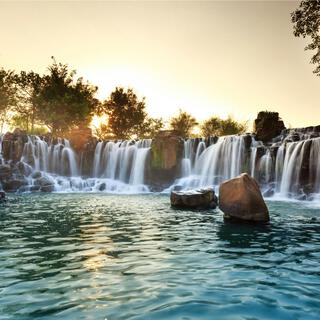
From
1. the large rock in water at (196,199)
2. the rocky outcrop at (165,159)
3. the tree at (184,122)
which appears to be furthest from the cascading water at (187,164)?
the tree at (184,122)

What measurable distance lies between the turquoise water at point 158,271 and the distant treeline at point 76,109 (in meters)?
48.3

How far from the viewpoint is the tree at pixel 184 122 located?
257 ft

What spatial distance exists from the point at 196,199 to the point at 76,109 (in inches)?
1907

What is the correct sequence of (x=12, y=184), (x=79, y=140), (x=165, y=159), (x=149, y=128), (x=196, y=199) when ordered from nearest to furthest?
(x=196, y=199)
(x=12, y=184)
(x=165, y=159)
(x=79, y=140)
(x=149, y=128)

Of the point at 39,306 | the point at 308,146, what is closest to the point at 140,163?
the point at 308,146

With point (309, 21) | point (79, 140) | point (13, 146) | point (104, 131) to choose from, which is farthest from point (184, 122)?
point (309, 21)

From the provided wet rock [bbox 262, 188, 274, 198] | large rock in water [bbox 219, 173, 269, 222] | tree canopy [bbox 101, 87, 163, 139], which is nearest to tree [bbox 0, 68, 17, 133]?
tree canopy [bbox 101, 87, 163, 139]

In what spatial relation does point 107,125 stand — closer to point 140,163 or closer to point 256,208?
point 140,163

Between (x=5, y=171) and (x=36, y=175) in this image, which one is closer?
(x=5, y=171)

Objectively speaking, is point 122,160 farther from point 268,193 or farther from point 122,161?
point 268,193

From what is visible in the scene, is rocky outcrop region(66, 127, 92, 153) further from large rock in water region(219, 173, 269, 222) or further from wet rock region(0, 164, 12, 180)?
large rock in water region(219, 173, 269, 222)

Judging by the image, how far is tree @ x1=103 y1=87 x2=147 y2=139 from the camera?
72625mm

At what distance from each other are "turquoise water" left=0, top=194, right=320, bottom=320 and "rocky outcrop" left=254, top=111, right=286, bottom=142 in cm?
2814

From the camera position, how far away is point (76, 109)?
65.8 meters
